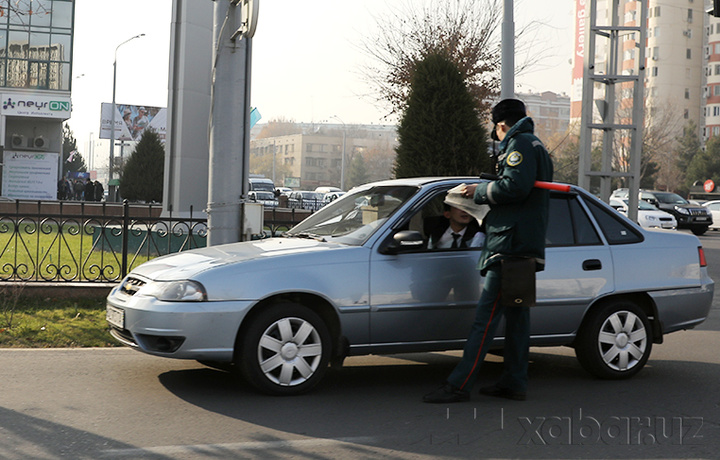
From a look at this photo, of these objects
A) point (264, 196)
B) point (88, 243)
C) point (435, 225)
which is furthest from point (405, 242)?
point (264, 196)

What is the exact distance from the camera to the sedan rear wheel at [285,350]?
18.7 feet

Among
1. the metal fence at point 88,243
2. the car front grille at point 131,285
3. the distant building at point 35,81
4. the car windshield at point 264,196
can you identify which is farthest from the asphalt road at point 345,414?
the distant building at point 35,81

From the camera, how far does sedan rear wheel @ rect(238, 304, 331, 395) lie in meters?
5.71

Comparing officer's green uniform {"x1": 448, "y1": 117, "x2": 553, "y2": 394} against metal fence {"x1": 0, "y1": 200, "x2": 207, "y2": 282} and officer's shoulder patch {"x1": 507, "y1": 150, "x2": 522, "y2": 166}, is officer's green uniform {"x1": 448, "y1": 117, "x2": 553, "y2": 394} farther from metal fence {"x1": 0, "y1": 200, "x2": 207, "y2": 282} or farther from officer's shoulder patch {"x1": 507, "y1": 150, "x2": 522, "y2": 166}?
metal fence {"x1": 0, "y1": 200, "x2": 207, "y2": 282}

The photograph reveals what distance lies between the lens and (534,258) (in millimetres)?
5676

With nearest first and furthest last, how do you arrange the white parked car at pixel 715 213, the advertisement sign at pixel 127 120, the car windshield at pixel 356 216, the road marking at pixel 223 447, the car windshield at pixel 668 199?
the road marking at pixel 223 447
the car windshield at pixel 356 216
the white parked car at pixel 715 213
the car windshield at pixel 668 199
the advertisement sign at pixel 127 120

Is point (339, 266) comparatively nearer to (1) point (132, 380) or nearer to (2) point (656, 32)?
(1) point (132, 380)

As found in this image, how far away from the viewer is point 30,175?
1801 inches

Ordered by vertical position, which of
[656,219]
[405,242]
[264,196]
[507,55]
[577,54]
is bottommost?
[405,242]

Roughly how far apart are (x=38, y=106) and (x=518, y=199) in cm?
4704

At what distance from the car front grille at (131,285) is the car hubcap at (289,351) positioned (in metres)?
1.00

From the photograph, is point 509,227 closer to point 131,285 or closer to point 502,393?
point 502,393

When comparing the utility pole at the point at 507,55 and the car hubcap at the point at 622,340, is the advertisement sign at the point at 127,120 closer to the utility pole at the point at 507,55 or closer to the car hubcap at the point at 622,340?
the utility pole at the point at 507,55

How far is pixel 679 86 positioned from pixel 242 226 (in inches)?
4358
